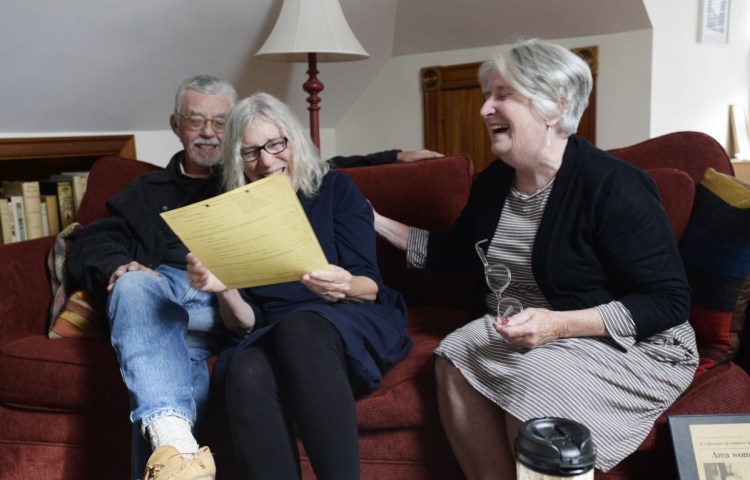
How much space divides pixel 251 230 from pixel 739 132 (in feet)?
13.4

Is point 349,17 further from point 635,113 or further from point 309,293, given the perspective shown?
point 309,293

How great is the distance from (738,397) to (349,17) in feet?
7.78

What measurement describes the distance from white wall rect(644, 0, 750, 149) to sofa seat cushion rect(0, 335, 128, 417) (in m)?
2.55

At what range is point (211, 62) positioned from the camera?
2.90 m

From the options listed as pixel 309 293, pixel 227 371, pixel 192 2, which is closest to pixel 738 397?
pixel 309 293

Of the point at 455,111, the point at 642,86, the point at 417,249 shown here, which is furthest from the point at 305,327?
the point at 455,111

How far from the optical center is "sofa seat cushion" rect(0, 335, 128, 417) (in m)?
1.61

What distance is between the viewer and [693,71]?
360 centimetres

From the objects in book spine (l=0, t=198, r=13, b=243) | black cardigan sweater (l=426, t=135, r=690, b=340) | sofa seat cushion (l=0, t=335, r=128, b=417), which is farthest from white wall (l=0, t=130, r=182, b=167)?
black cardigan sweater (l=426, t=135, r=690, b=340)

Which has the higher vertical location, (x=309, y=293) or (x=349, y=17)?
(x=349, y=17)

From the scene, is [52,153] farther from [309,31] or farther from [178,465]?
[178,465]

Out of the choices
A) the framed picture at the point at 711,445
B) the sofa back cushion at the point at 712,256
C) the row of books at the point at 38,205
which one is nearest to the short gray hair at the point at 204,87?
the row of books at the point at 38,205

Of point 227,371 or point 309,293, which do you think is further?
point 309,293

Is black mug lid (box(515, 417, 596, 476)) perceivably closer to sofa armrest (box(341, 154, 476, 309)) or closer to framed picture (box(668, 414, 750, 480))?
framed picture (box(668, 414, 750, 480))
